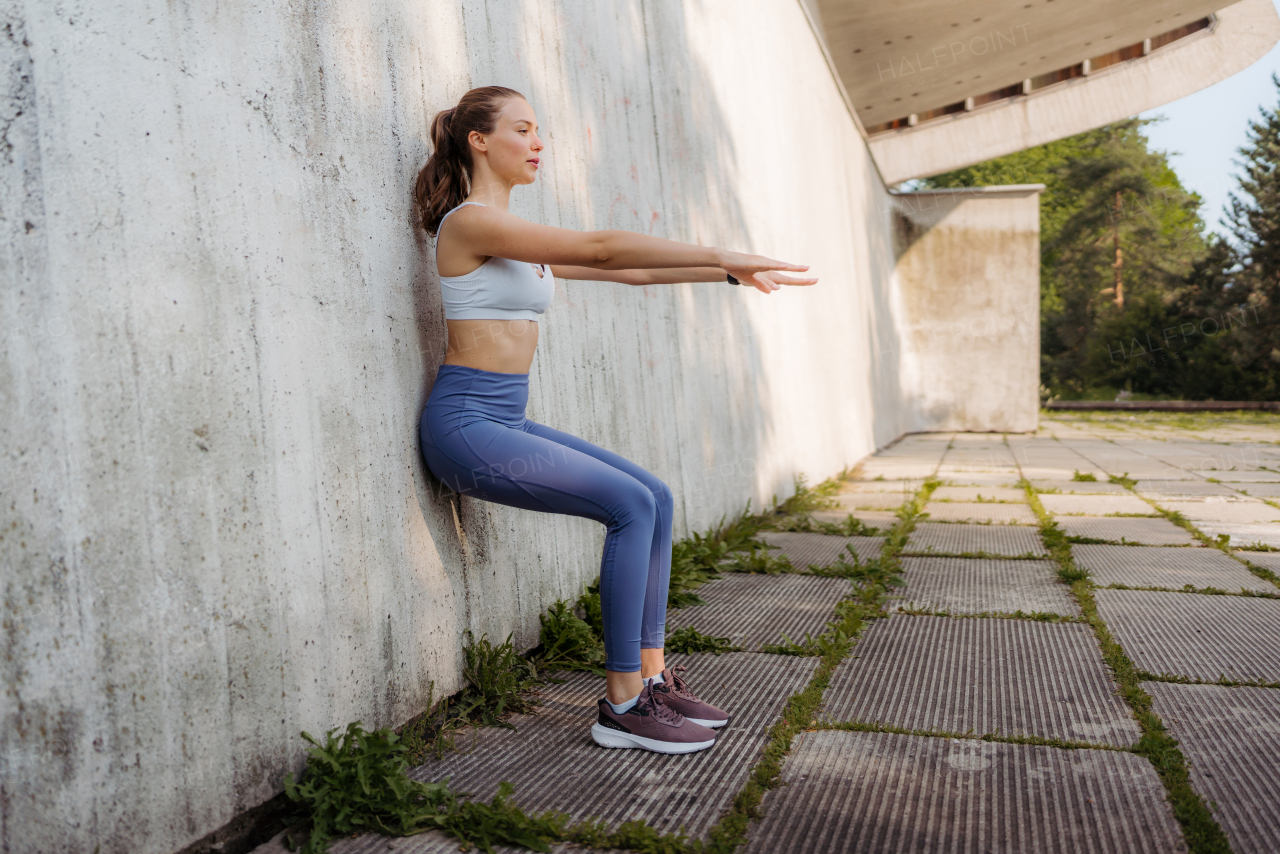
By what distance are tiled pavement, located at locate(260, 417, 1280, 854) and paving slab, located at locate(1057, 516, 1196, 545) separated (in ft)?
0.15

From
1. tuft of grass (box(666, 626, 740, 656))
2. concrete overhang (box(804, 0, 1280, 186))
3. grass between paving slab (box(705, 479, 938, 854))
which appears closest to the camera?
grass between paving slab (box(705, 479, 938, 854))

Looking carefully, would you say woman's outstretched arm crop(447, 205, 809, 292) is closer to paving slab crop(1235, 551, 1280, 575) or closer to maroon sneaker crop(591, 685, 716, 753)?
maroon sneaker crop(591, 685, 716, 753)

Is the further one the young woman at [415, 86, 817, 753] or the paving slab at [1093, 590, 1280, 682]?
the paving slab at [1093, 590, 1280, 682]

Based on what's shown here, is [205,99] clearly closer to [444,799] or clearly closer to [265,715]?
[265,715]

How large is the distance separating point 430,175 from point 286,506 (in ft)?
3.38

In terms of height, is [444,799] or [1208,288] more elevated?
[1208,288]

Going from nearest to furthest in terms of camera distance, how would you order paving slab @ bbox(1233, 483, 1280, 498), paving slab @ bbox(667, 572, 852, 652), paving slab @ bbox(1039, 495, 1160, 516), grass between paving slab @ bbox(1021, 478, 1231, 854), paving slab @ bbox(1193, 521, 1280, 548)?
grass between paving slab @ bbox(1021, 478, 1231, 854) < paving slab @ bbox(667, 572, 852, 652) < paving slab @ bbox(1193, 521, 1280, 548) < paving slab @ bbox(1039, 495, 1160, 516) < paving slab @ bbox(1233, 483, 1280, 498)

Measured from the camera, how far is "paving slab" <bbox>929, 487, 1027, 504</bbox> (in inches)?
277

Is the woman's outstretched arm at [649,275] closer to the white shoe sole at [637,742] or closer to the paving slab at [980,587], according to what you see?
the white shoe sole at [637,742]

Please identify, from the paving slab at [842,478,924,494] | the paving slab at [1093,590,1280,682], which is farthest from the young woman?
the paving slab at [842,478,924,494]

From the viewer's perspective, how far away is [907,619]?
368 cm

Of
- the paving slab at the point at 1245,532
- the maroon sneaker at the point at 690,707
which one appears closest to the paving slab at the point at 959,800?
the maroon sneaker at the point at 690,707

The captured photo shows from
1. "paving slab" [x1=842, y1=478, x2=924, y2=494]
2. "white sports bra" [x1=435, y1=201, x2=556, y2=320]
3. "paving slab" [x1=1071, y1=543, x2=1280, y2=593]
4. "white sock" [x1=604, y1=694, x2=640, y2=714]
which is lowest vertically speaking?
"paving slab" [x1=842, y1=478, x2=924, y2=494]

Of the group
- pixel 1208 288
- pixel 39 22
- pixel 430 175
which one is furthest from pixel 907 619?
pixel 1208 288
